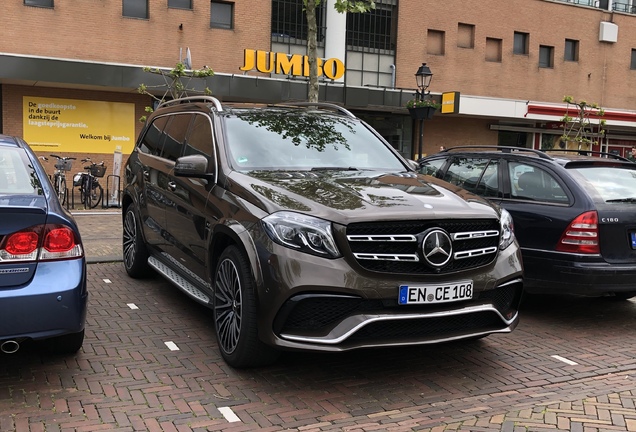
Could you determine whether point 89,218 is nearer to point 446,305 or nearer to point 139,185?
point 139,185

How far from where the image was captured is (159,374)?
429 centimetres

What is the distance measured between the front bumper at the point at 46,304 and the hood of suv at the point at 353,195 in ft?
4.08

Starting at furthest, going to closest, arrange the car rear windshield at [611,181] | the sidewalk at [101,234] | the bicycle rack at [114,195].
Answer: the bicycle rack at [114,195] → the sidewalk at [101,234] → the car rear windshield at [611,181]

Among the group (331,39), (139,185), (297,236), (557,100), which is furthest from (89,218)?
(557,100)

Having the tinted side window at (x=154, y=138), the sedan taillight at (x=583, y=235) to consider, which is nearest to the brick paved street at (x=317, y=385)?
the sedan taillight at (x=583, y=235)

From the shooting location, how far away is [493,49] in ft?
90.8

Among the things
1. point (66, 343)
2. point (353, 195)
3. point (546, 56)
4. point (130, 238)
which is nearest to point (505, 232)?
point (353, 195)

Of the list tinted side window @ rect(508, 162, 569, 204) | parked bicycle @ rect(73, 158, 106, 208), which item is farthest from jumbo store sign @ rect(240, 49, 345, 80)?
tinted side window @ rect(508, 162, 569, 204)

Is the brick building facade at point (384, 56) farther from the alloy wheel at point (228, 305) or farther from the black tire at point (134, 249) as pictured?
the alloy wheel at point (228, 305)

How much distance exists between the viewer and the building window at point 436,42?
2644 cm

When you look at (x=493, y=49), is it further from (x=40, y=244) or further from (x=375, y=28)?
(x=40, y=244)

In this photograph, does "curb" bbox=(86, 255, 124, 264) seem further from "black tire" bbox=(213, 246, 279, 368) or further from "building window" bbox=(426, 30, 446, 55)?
"building window" bbox=(426, 30, 446, 55)

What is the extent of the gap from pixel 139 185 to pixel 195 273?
201 centimetres

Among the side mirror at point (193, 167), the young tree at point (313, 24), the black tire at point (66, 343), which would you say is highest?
the young tree at point (313, 24)
